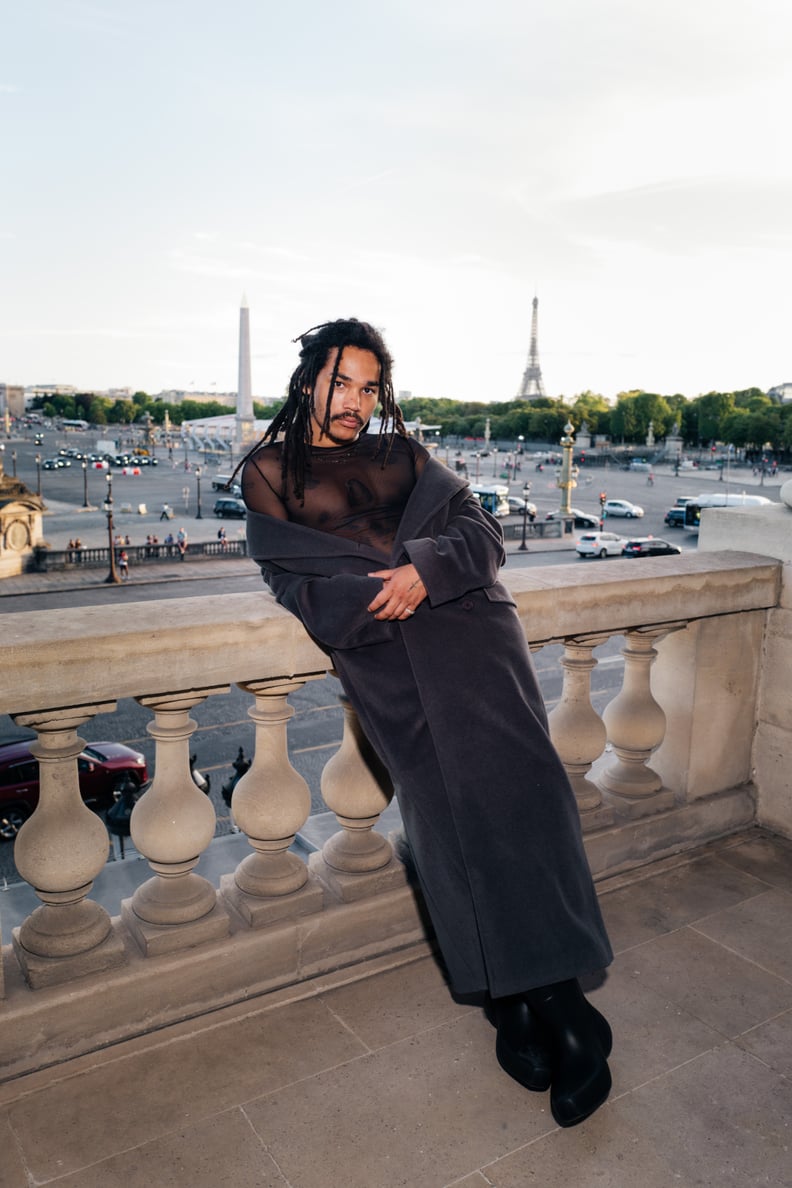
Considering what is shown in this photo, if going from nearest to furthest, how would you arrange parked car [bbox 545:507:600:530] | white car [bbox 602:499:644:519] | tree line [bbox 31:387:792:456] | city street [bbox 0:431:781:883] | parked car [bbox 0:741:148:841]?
parked car [bbox 0:741:148:841]
city street [bbox 0:431:781:883]
parked car [bbox 545:507:600:530]
white car [bbox 602:499:644:519]
tree line [bbox 31:387:792:456]

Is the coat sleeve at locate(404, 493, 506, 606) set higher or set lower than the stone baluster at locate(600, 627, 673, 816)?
higher

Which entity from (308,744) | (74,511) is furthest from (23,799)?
(74,511)

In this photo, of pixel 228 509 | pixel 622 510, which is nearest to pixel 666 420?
pixel 622 510

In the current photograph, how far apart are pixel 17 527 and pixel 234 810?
4555 centimetres

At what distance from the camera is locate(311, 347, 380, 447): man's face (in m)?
2.92

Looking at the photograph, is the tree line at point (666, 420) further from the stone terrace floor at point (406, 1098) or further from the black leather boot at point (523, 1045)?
the black leather boot at point (523, 1045)

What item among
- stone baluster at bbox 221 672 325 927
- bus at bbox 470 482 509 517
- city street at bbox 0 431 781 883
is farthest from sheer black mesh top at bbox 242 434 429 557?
bus at bbox 470 482 509 517

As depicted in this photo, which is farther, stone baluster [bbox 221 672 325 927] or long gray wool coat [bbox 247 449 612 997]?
stone baluster [bbox 221 672 325 927]

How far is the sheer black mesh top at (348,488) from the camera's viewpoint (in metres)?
2.86

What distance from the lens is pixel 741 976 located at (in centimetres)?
327

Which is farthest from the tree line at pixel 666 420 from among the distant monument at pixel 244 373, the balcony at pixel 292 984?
the balcony at pixel 292 984

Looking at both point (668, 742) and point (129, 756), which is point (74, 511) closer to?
point (129, 756)

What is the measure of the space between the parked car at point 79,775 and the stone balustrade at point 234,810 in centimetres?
1095

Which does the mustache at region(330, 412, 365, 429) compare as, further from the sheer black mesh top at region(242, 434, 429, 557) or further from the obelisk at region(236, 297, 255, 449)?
the obelisk at region(236, 297, 255, 449)
